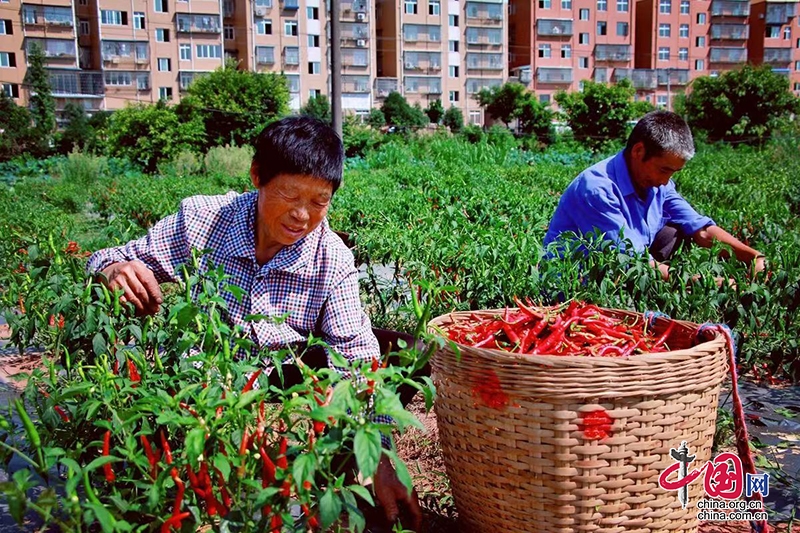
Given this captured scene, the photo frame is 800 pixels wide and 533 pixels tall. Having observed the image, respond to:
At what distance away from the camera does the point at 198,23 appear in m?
47.1

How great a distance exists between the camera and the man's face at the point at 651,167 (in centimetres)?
334

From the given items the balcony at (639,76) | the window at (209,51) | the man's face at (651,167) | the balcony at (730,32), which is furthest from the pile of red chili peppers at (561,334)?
the balcony at (730,32)

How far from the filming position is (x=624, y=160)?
3602 mm

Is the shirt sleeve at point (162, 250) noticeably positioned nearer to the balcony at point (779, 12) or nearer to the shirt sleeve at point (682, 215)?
the shirt sleeve at point (682, 215)

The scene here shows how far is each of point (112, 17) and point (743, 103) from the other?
114ft

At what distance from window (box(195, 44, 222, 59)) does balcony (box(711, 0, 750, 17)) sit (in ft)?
121

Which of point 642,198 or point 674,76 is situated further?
point 674,76

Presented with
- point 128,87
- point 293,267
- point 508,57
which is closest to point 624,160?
point 293,267

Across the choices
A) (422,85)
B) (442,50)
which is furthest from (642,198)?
(442,50)

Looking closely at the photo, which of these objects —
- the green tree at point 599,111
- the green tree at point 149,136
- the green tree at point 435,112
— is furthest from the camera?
the green tree at point 435,112

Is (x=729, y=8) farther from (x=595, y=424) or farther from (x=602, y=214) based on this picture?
(x=595, y=424)

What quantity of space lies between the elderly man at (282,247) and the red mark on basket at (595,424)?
0.64 meters

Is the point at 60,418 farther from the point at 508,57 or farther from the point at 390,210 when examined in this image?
the point at 508,57

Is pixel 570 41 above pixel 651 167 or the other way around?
above
